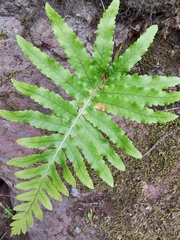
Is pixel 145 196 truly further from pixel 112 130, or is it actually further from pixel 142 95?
pixel 142 95

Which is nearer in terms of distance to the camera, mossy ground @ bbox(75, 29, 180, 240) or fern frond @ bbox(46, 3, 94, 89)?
fern frond @ bbox(46, 3, 94, 89)

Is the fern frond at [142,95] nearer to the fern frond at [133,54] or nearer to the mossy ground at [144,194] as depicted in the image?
the fern frond at [133,54]

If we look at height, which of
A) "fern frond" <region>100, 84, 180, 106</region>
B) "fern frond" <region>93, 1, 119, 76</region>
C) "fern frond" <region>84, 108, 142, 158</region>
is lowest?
"fern frond" <region>84, 108, 142, 158</region>

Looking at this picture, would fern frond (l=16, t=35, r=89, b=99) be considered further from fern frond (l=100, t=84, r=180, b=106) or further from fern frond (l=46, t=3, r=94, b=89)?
fern frond (l=100, t=84, r=180, b=106)

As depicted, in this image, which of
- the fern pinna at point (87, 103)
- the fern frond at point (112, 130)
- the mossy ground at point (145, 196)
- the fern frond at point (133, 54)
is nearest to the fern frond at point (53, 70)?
the fern pinna at point (87, 103)

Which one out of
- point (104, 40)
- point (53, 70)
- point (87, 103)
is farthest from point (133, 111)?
point (53, 70)

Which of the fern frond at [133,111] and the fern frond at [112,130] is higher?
the fern frond at [133,111]

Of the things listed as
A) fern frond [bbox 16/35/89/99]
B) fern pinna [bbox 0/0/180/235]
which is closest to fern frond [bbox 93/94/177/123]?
fern pinna [bbox 0/0/180/235]

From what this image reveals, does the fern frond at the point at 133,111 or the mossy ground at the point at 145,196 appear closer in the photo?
the fern frond at the point at 133,111

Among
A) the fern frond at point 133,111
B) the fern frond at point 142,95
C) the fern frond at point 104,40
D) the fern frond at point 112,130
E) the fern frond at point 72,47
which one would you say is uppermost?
the fern frond at point 104,40
